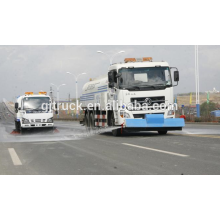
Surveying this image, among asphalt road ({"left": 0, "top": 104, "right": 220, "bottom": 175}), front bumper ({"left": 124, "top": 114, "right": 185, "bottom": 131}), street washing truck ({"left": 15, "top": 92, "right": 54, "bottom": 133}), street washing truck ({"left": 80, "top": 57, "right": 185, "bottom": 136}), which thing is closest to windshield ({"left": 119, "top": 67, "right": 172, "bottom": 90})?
street washing truck ({"left": 80, "top": 57, "right": 185, "bottom": 136})

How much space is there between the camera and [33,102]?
928 inches

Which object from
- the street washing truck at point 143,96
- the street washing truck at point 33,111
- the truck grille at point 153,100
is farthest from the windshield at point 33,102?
the truck grille at point 153,100

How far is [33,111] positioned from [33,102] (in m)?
0.60

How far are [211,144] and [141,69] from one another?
5.62 metres

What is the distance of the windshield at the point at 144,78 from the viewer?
16109 millimetres

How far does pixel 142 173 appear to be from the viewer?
23.9ft

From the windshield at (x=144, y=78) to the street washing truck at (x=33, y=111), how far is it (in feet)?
28.3

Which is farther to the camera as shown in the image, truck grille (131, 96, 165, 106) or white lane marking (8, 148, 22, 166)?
truck grille (131, 96, 165, 106)

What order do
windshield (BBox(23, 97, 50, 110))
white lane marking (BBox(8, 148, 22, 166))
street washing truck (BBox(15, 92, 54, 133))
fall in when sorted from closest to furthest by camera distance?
white lane marking (BBox(8, 148, 22, 166)) → street washing truck (BBox(15, 92, 54, 133)) → windshield (BBox(23, 97, 50, 110))

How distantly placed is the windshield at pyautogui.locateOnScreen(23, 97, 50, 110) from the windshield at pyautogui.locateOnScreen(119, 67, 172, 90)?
877 centimetres

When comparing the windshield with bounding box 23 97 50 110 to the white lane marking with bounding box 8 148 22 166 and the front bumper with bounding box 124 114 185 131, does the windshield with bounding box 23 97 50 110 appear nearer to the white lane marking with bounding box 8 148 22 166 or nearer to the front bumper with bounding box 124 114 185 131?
the front bumper with bounding box 124 114 185 131

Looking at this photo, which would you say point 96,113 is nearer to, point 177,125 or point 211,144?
point 177,125

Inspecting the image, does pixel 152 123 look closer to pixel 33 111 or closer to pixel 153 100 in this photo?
pixel 153 100

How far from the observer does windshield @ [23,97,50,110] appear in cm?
2336
